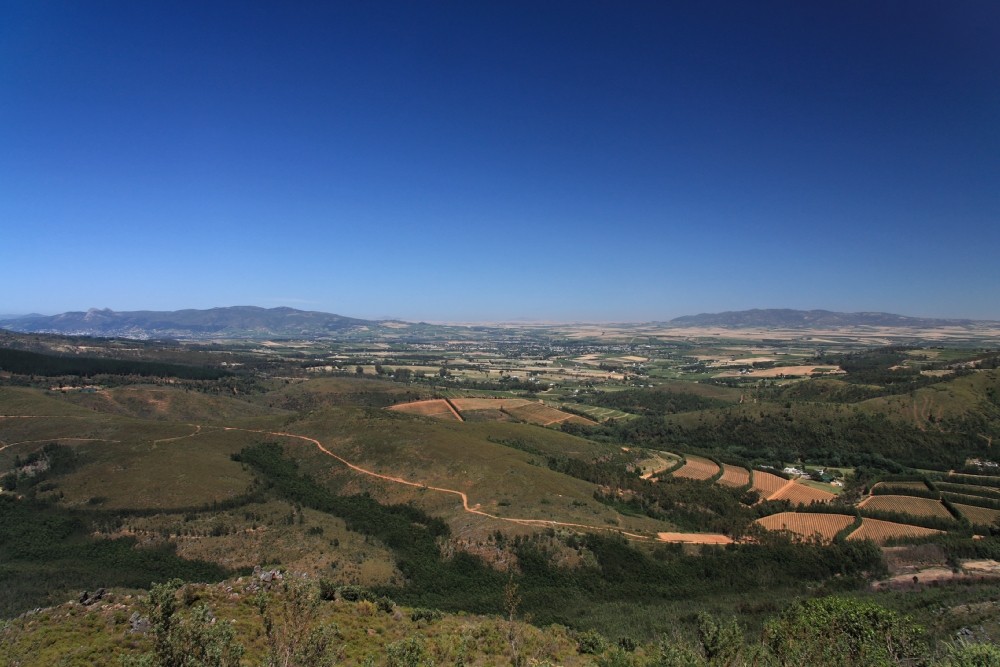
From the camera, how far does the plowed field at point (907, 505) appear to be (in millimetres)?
84750

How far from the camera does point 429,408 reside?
168 metres

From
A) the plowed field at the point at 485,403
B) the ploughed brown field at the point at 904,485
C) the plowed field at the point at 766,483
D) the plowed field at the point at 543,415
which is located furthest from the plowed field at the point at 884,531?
the plowed field at the point at 485,403

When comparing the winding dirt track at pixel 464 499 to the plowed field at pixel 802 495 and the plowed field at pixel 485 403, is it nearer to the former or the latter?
the plowed field at pixel 802 495

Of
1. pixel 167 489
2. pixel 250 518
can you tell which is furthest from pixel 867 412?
pixel 167 489

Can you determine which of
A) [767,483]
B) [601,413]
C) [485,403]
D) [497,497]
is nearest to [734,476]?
[767,483]

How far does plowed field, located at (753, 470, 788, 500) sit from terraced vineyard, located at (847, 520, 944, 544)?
54.7 ft

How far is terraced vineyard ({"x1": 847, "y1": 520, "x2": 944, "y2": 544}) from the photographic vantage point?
7431cm

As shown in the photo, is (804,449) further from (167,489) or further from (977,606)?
(167,489)

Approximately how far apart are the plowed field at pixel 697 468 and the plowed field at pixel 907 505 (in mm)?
27521

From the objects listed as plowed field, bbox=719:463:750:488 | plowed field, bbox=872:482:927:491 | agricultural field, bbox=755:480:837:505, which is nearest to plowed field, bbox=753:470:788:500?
agricultural field, bbox=755:480:837:505

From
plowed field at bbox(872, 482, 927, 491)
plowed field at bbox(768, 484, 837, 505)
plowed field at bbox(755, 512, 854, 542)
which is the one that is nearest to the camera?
plowed field at bbox(755, 512, 854, 542)

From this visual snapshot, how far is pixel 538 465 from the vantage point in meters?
101

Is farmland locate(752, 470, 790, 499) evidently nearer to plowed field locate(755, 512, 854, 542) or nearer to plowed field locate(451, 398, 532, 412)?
plowed field locate(755, 512, 854, 542)

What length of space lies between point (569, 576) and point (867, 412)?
124146 millimetres
